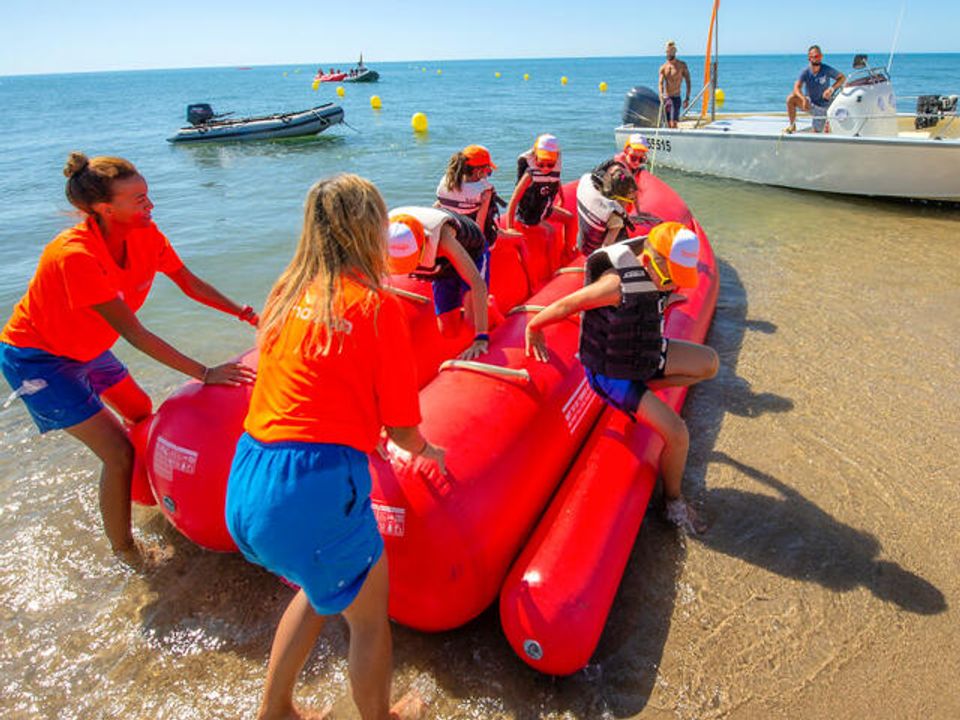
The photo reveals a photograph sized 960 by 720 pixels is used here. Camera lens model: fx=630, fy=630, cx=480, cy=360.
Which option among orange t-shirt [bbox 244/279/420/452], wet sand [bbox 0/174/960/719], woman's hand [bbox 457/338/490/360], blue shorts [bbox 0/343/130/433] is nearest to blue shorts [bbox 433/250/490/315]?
woman's hand [bbox 457/338/490/360]

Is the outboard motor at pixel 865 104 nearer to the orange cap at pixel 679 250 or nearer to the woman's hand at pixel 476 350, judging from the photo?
the orange cap at pixel 679 250

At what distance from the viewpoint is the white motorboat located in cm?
837

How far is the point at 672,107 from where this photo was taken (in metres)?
11.6

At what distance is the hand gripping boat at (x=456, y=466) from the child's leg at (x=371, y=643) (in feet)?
1.30

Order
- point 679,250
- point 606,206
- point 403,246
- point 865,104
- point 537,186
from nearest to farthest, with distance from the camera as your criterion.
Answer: point 679,250 → point 403,246 → point 606,206 → point 537,186 → point 865,104

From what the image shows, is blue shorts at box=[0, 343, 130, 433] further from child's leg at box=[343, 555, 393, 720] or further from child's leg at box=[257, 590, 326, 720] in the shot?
child's leg at box=[343, 555, 393, 720]

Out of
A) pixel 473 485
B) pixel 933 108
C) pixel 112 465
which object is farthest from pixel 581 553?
pixel 933 108

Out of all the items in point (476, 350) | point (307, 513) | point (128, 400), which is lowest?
point (128, 400)

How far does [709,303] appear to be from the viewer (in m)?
4.80

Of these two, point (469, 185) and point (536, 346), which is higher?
point (469, 185)

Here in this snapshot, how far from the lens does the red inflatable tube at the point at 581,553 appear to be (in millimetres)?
2203

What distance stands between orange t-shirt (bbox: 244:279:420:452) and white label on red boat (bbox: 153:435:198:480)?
1.13 metres

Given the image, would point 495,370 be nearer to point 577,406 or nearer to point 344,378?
point 577,406

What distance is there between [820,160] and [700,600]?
877 cm
